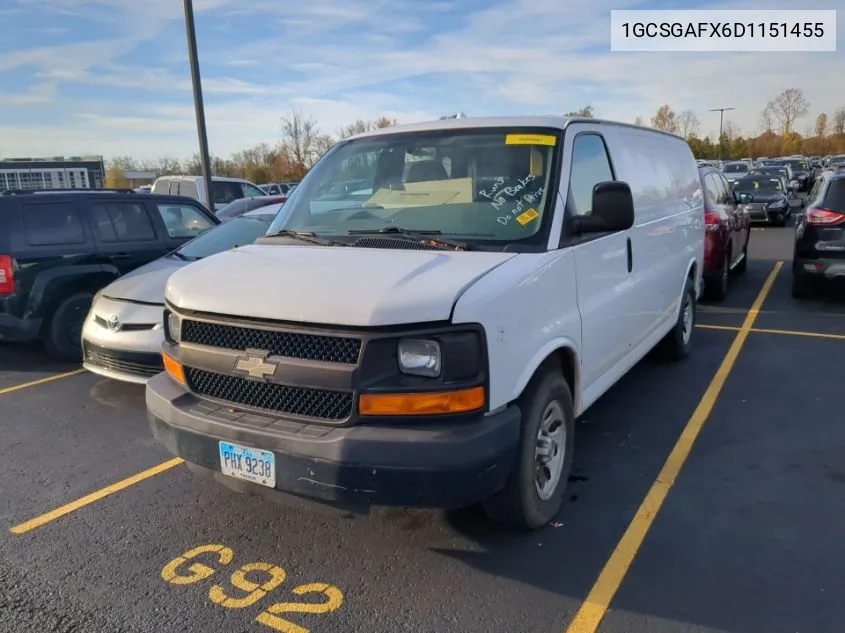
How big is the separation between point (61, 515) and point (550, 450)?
2820 millimetres

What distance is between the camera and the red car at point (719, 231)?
29.2ft

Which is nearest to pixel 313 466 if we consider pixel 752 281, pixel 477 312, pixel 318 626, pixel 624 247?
pixel 318 626

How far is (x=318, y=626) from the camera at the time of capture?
9.48ft

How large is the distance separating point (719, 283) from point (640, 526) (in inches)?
267

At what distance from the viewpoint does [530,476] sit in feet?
10.8

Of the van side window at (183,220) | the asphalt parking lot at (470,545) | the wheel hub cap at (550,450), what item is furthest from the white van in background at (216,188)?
the wheel hub cap at (550,450)

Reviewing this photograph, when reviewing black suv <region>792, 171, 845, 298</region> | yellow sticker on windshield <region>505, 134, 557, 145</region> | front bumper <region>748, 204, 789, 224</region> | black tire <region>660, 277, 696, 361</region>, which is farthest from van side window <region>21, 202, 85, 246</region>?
front bumper <region>748, 204, 789, 224</region>

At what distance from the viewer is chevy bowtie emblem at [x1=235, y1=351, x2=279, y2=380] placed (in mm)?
3107

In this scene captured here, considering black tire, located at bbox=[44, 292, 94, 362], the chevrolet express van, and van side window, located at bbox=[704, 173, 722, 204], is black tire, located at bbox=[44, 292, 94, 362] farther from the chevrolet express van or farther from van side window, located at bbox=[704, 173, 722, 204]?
van side window, located at bbox=[704, 173, 722, 204]

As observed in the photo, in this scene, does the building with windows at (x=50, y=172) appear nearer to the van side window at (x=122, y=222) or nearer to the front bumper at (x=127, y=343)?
the van side window at (x=122, y=222)

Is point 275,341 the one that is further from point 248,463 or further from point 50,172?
point 50,172

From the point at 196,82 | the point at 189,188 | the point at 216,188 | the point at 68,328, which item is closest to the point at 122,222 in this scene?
the point at 68,328

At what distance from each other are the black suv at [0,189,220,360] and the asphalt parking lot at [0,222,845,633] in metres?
2.07

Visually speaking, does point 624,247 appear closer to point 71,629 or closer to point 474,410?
point 474,410
